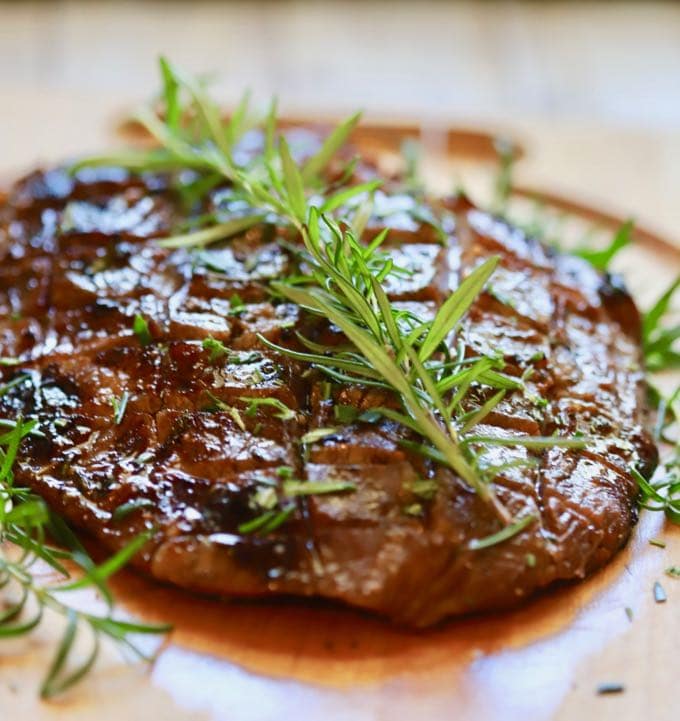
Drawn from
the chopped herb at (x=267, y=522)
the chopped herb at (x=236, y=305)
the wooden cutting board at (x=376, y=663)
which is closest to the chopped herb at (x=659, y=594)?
the wooden cutting board at (x=376, y=663)

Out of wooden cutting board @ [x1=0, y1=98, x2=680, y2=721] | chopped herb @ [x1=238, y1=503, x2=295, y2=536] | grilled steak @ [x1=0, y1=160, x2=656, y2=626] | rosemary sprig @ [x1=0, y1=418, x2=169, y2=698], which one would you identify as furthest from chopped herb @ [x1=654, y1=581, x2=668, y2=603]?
rosemary sprig @ [x1=0, y1=418, x2=169, y2=698]

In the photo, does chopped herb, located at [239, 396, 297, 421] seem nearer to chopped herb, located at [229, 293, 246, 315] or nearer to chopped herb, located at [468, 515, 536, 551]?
chopped herb, located at [229, 293, 246, 315]

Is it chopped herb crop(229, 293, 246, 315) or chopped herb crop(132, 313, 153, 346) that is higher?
chopped herb crop(229, 293, 246, 315)

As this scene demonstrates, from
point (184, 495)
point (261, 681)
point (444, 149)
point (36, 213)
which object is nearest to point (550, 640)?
point (261, 681)

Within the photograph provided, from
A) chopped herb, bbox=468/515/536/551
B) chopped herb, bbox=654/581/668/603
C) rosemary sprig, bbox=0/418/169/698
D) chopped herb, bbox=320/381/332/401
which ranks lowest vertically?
rosemary sprig, bbox=0/418/169/698

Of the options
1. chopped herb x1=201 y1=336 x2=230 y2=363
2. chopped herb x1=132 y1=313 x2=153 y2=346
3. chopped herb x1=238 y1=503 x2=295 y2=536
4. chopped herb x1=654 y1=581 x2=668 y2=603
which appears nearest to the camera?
chopped herb x1=238 y1=503 x2=295 y2=536

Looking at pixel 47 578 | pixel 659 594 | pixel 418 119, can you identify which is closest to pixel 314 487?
pixel 47 578

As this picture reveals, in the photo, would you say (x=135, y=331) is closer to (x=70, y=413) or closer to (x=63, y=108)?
(x=70, y=413)

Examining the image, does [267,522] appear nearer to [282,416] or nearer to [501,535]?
[282,416]
